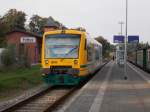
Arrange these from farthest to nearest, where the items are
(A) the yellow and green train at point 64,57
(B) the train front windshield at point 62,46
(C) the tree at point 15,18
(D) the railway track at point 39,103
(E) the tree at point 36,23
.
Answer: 1. (E) the tree at point 36,23
2. (C) the tree at point 15,18
3. (B) the train front windshield at point 62,46
4. (A) the yellow and green train at point 64,57
5. (D) the railway track at point 39,103

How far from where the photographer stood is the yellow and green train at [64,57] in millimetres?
24375

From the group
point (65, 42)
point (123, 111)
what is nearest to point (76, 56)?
point (65, 42)

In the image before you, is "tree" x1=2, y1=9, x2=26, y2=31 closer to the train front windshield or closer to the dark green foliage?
the dark green foliage

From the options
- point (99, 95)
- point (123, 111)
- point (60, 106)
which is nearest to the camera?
point (123, 111)

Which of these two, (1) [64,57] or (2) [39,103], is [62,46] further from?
(2) [39,103]

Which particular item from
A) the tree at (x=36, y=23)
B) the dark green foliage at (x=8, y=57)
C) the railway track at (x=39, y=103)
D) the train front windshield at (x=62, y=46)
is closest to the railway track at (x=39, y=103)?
the railway track at (x=39, y=103)

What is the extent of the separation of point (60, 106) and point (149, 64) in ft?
86.3

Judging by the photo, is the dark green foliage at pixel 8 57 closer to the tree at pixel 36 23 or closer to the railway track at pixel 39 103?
the railway track at pixel 39 103

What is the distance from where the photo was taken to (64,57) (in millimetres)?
24719

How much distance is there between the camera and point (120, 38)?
3588cm

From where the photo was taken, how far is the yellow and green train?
80.0ft

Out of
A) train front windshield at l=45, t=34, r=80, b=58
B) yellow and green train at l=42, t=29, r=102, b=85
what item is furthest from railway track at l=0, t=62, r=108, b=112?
train front windshield at l=45, t=34, r=80, b=58

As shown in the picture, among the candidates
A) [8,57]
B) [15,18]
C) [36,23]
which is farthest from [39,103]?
[36,23]

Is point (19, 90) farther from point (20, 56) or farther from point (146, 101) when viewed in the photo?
point (20, 56)
